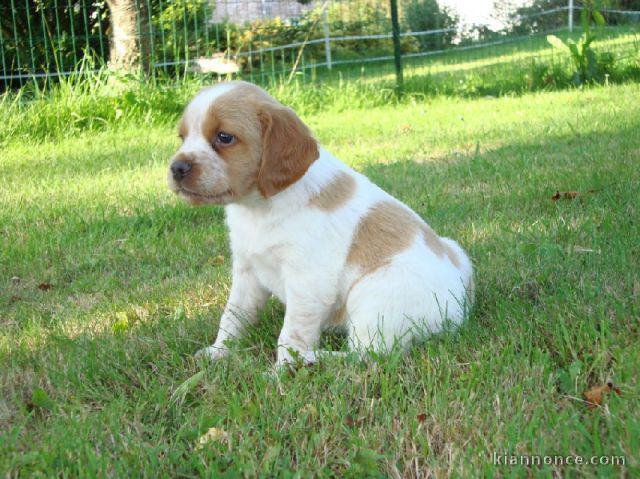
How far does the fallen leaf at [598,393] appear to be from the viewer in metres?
2.21

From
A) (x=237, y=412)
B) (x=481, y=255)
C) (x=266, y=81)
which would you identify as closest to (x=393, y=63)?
A: (x=266, y=81)

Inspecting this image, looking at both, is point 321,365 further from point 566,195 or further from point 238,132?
point 566,195

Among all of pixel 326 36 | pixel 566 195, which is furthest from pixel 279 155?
pixel 326 36

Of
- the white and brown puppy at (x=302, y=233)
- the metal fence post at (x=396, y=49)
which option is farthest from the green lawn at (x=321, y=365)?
the metal fence post at (x=396, y=49)

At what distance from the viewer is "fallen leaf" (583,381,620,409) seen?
2.21 m

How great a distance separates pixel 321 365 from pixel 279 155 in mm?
825

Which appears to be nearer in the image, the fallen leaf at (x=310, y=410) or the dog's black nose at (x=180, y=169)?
the fallen leaf at (x=310, y=410)

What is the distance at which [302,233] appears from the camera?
9.14 feet

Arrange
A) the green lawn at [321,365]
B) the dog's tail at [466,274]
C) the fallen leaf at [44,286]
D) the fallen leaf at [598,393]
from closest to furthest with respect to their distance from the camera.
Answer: the green lawn at [321,365] → the fallen leaf at [598,393] → the dog's tail at [466,274] → the fallen leaf at [44,286]

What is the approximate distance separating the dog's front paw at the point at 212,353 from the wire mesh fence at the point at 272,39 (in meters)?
6.31

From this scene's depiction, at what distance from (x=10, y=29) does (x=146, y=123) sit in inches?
121

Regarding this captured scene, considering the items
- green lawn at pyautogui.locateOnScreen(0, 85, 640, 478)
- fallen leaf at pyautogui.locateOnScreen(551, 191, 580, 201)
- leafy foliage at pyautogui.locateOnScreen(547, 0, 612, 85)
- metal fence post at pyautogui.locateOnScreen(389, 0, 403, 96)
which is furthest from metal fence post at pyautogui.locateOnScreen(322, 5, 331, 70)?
fallen leaf at pyautogui.locateOnScreen(551, 191, 580, 201)

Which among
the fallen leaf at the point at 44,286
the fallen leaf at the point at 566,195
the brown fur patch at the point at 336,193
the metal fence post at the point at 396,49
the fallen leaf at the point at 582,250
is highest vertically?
the metal fence post at the point at 396,49

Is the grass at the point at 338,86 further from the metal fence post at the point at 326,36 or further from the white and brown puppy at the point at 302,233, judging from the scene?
the white and brown puppy at the point at 302,233
